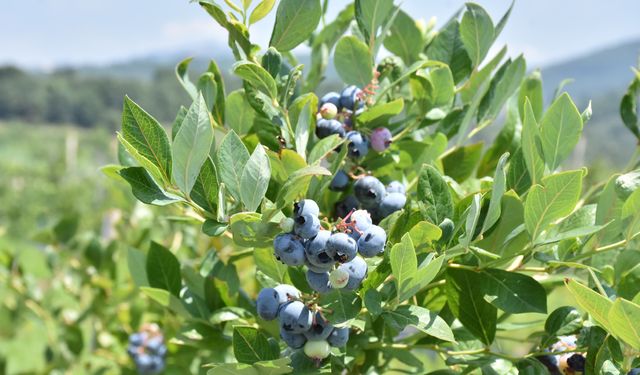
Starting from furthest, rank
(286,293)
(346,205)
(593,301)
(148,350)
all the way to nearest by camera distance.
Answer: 1. (148,350)
2. (346,205)
3. (286,293)
4. (593,301)

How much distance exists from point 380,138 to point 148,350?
33.1 inches

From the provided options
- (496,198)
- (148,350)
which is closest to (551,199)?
(496,198)

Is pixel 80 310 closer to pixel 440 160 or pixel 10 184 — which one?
pixel 440 160

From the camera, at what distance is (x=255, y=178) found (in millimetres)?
526

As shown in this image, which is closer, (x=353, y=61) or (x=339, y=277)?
(x=339, y=277)

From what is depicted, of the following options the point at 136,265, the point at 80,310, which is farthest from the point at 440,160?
the point at 80,310

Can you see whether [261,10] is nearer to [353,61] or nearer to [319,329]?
[353,61]

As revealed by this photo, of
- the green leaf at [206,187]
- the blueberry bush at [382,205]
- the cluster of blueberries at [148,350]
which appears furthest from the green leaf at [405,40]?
the cluster of blueberries at [148,350]

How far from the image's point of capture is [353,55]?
74cm

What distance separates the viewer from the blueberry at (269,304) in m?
0.61

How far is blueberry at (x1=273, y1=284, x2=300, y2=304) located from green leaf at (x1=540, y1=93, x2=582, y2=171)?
0.27m

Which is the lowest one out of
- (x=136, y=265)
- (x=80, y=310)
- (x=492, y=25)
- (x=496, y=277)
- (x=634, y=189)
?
(x=80, y=310)

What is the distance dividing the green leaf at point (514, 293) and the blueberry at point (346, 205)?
0.17m

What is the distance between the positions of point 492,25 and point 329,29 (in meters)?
0.24
